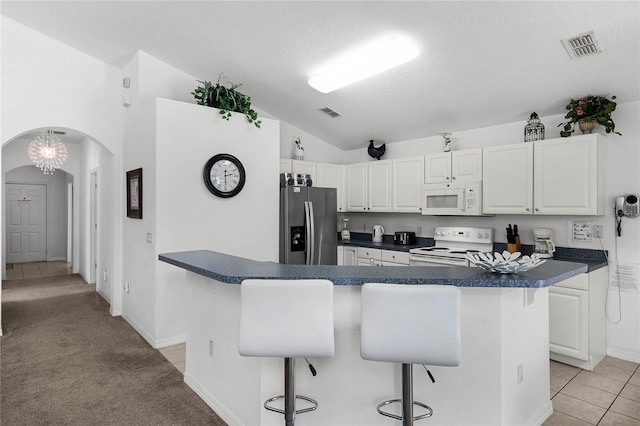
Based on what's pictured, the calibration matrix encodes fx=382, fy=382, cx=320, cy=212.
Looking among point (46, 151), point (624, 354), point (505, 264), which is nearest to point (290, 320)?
point (505, 264)

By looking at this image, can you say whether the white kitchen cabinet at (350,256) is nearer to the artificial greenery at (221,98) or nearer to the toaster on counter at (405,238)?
the toaster on counter at (405,238)

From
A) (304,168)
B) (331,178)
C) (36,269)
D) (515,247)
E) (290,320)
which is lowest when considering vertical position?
(36,269)

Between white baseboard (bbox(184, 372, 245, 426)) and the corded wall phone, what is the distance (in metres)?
3.57

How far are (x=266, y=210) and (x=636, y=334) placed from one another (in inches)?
150

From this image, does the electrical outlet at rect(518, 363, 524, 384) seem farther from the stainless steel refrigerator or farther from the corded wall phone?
the stainless steel refrigerator

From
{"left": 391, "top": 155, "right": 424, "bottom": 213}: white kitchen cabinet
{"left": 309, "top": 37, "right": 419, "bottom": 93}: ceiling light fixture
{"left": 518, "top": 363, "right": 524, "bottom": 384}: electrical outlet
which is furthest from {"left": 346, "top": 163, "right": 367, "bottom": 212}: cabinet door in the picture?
{"left": 518, "top": 363, "right": 524, "bottom": 384}: electrical outlet

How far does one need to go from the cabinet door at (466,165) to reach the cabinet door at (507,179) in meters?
0.07

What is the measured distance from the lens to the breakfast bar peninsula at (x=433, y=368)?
198 cm

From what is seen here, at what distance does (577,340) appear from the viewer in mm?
3244

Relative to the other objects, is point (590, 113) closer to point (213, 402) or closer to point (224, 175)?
point (224, 175)

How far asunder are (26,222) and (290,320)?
10133 millimetres

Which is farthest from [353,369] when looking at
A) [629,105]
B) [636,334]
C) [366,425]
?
[629,105]

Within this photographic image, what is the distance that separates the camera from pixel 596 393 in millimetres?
2818

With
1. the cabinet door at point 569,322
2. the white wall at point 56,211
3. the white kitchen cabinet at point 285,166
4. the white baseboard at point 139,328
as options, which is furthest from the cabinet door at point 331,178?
the white wall at point 56,211
